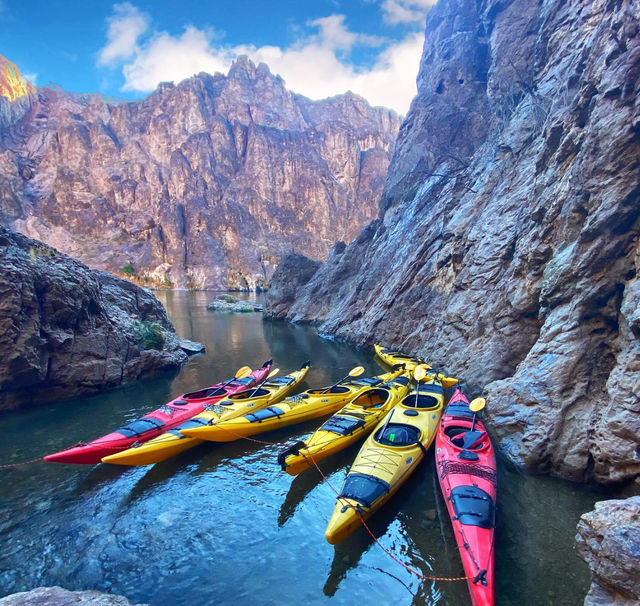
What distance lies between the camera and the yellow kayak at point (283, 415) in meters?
10.6

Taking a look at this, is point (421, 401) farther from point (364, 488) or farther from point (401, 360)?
point (401, 360)

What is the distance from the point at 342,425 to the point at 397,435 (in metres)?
1.69

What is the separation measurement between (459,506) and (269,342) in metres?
23.4

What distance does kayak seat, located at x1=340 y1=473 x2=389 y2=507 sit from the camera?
7.20m

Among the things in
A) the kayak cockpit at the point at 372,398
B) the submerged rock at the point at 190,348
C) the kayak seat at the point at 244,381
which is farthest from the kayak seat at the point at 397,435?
the submerged rock at the point at 190,348

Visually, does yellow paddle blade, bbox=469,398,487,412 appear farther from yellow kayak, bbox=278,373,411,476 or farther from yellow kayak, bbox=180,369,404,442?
yellow kayak, bbox=180,369,404,442

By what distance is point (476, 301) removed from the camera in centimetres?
1792

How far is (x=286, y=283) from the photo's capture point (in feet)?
148

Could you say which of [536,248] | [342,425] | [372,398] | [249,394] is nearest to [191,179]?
[249,394]

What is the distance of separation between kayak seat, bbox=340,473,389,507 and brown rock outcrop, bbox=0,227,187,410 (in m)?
12.5

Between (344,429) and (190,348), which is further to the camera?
(190,348)

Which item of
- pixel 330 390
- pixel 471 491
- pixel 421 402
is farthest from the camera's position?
pixel 330 390

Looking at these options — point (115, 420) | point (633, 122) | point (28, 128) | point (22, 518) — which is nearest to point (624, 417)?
point (633, 122)

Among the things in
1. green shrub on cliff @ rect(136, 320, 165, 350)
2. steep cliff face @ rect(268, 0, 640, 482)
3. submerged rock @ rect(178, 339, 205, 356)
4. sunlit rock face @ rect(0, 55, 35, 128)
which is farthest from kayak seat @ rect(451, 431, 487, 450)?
sunlit rock face @ rect(0, 55, 35, 128)
